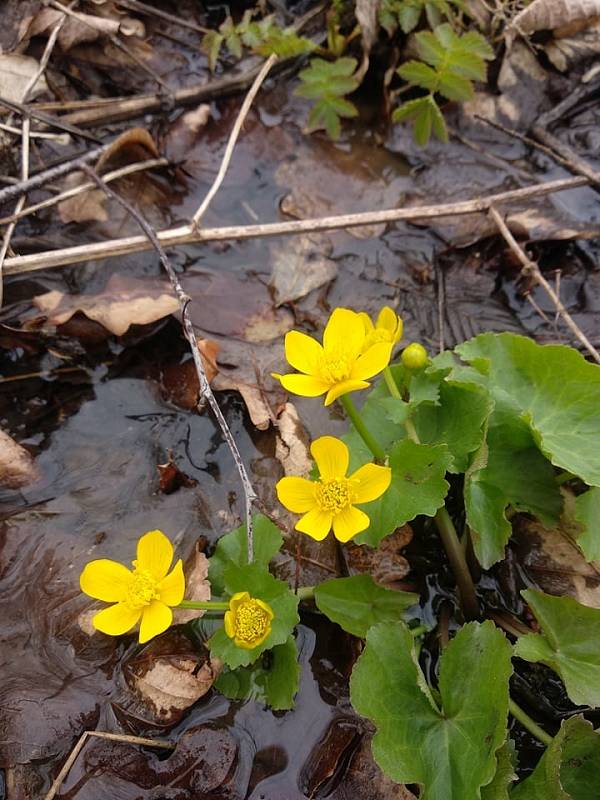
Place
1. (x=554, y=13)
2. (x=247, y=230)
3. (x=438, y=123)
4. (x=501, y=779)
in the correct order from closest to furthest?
(x=501, y=779), (x=247, y=230), (x=438, y=123), (x=554, y=13)

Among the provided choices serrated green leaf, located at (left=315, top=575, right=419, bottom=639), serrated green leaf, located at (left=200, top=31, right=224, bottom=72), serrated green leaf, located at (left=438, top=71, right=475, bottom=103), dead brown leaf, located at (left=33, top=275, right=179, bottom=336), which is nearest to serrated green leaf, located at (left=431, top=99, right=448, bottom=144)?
serrated green leaf, located at (left=438, top=71, right=475, bottom=103)

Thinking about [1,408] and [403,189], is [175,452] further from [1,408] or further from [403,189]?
[403,189]

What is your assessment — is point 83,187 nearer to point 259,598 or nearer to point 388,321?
point 388,321

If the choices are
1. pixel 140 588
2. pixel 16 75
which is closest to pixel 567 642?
pixel 140 588

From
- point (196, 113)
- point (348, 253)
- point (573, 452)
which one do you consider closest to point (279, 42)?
point (196, 113)

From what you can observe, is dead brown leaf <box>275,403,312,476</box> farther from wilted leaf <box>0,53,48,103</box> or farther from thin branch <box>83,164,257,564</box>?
wilted leaf <box>0,53,48,103</box>

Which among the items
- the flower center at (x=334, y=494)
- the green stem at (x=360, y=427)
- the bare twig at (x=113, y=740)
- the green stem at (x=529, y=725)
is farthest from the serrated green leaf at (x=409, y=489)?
the bare twig at (x=113, y=740)

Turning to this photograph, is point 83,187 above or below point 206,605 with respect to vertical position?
above

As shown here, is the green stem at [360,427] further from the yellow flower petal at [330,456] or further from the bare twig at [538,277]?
the bare twig at [538,277]
